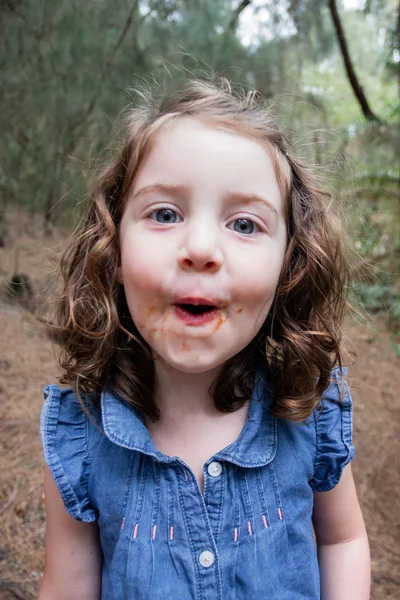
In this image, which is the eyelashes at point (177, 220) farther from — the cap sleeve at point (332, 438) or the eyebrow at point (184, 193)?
the cap sleeve at point (332, 438)

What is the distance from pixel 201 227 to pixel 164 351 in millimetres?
235

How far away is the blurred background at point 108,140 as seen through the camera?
2.71 metres

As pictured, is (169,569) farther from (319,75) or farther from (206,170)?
(319,75)

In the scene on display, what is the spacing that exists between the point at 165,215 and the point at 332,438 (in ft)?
2.01

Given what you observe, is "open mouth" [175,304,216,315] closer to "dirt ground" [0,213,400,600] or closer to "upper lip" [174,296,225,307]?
"upper lip" [174,296,225,307]

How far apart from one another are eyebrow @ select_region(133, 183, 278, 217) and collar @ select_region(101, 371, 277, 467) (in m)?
0.42

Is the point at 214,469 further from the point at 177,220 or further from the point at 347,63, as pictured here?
the point at 347,63

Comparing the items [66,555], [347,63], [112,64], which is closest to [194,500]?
[66,555]

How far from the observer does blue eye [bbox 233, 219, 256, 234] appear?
0.94 metres

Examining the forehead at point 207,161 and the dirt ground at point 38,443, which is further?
the dirt ground at point 38,443

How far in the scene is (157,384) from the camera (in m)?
1.12

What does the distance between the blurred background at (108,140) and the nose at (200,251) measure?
176 centimetres

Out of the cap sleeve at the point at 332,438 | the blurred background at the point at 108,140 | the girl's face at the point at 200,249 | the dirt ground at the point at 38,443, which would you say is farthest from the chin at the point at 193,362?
the blurred background at the point at 108,140

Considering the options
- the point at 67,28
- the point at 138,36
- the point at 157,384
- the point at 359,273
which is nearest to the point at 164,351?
the point at 157,384
